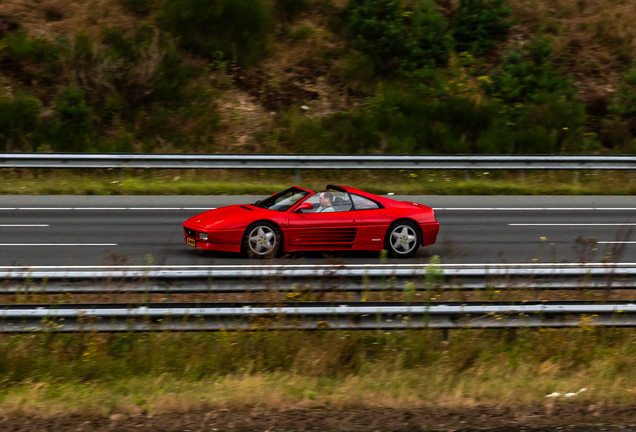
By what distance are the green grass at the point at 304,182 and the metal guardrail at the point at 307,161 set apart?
46cm

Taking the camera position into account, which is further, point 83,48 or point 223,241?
point 83,48

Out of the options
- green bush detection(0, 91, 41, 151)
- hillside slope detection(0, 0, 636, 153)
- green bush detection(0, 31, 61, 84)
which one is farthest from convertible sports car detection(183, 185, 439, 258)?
green bush detection(0, 31, 61, 84)

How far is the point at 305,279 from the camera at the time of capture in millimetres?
6945

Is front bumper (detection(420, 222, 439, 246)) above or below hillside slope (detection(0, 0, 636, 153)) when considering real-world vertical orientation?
below

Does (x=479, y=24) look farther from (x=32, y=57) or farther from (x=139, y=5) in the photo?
(x=32, y=57)

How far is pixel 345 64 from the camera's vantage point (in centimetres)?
2592

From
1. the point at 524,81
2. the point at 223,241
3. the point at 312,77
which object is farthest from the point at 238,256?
Answer: the point at 524,81

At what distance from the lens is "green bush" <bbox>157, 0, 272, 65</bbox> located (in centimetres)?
2552

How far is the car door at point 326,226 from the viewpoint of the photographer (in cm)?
1018

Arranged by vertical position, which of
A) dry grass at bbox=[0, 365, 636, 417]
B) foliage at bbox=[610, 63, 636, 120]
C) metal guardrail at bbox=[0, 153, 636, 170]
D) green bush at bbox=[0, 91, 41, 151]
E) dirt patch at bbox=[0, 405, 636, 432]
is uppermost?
foliage at bbox=[610, 63, 636, 120]

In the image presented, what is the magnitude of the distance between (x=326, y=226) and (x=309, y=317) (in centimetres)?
400

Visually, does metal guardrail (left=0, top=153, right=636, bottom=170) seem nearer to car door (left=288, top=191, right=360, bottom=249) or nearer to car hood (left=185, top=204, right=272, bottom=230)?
car hood (left=185, top=204, right=272, bottom=230)

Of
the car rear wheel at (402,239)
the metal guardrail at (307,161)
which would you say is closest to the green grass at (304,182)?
the metal guardrail at (307,161)

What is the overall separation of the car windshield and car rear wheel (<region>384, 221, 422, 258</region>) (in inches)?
57.1
